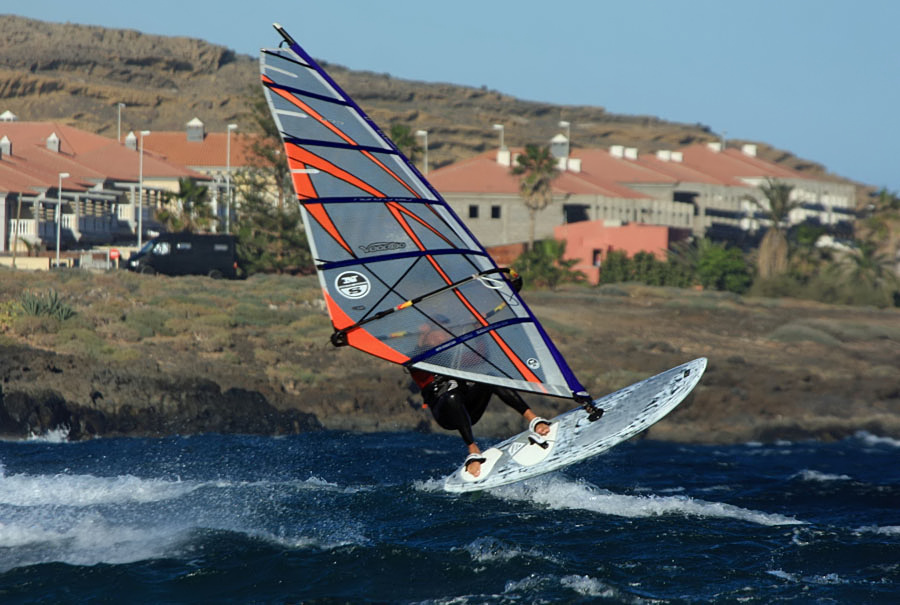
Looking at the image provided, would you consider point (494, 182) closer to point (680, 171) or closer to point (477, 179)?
point (477, 179)

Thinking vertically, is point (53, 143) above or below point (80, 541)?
above

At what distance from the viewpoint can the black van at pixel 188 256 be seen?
1639 inches

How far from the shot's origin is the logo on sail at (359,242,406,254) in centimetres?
1315

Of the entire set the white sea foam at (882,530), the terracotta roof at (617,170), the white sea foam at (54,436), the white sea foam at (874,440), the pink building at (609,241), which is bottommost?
the white sea foam at (874,440)

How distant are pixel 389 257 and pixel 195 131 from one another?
2812 inches

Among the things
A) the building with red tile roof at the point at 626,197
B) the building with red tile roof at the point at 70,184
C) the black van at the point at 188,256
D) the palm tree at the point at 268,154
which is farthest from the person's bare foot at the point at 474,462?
the building with red tile roof at the point at 626,197

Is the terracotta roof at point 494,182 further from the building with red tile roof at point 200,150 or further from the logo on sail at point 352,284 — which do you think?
the logo on sail at point 352,284

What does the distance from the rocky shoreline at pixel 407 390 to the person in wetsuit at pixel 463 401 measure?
10574mm

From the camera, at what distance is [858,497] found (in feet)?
56.7

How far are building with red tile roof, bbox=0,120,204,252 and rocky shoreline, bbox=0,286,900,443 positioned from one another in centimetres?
2027

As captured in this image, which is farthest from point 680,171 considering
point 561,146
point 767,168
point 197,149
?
point 197,149

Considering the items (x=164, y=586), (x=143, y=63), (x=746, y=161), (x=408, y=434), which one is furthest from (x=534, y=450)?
(x=143, y=63)

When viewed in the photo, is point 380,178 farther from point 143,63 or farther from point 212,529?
point 143,63

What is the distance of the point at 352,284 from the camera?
13.0 metres
